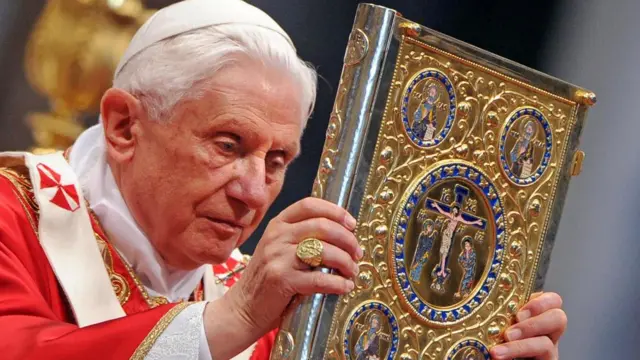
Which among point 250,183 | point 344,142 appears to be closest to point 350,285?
point 344,142

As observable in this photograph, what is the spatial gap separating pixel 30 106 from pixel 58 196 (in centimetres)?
51

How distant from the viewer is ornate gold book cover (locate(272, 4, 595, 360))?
1.79 meters

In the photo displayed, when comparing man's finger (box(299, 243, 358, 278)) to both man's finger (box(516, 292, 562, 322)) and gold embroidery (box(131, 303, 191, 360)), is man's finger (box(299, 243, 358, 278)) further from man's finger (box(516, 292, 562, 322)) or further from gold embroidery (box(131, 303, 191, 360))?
man's finger (box(516, 292, 562, 322))

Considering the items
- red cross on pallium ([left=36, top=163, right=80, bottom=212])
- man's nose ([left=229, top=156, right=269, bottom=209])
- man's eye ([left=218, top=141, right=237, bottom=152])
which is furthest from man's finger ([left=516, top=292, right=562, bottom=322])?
red cross on pallium ([left=36, top=163, right=80, bottom=212])

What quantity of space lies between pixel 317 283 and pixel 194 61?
0.83 meters

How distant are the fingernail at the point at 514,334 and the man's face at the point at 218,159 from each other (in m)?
0.64

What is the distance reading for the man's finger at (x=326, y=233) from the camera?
175cm

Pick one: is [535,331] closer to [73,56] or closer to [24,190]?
[24,190]

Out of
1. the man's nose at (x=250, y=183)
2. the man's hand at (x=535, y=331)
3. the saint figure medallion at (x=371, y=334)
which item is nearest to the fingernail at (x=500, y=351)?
the man's hand at (x=535, y=331)

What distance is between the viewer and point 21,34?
2.85 meters

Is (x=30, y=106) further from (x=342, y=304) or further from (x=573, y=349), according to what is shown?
(x=573, y=349)

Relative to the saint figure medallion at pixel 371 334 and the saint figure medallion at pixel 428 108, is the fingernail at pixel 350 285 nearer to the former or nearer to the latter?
the saint figure medallion at pixel 371 334

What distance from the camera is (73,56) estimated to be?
296cm

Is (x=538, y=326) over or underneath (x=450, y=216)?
underneath
